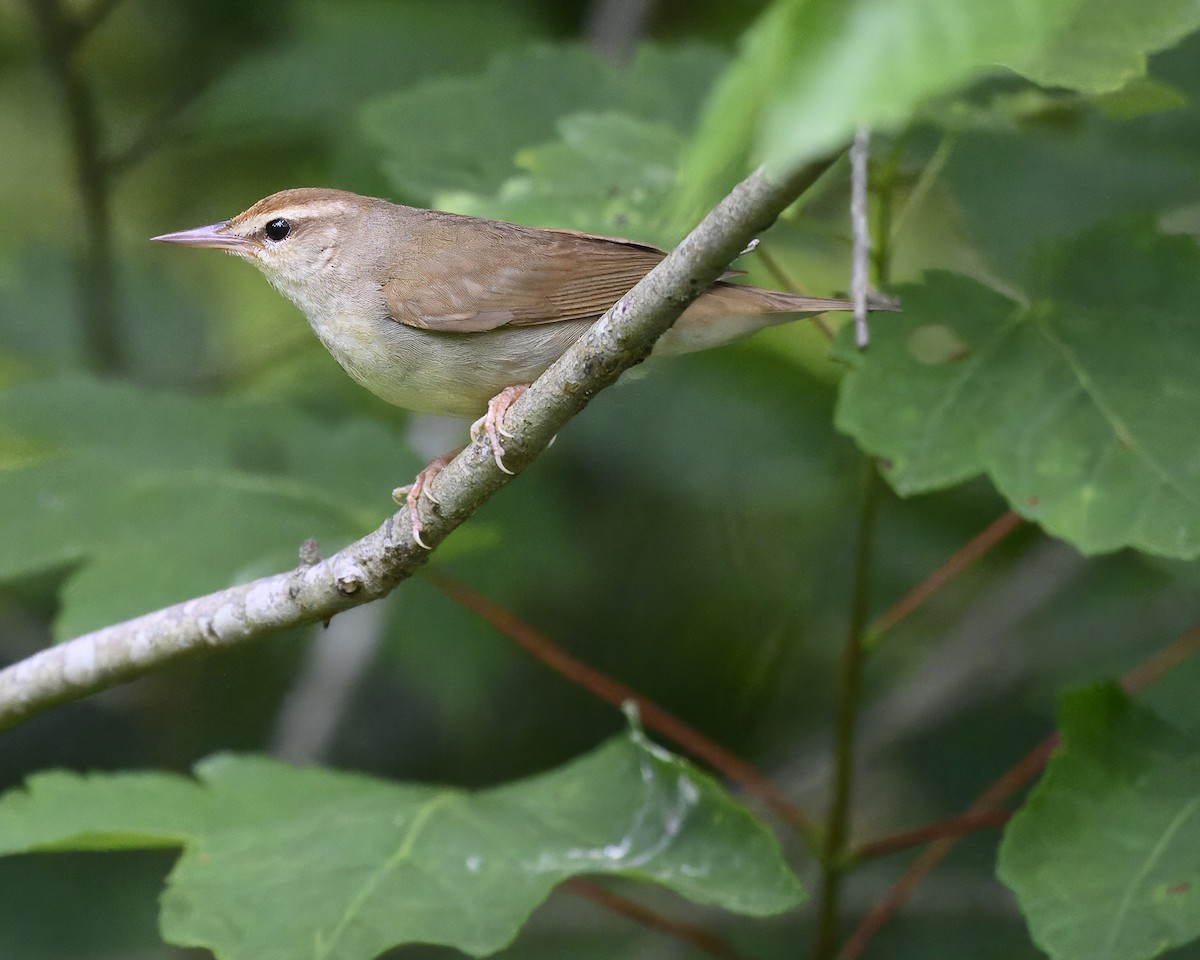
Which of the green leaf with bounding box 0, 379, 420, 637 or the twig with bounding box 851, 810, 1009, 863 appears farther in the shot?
the green leaf with bounding box 0, 379, 420, 637

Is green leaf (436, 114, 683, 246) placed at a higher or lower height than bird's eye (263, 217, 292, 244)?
higher

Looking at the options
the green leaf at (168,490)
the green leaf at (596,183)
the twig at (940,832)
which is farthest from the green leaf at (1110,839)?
the green leaf at (168,490)

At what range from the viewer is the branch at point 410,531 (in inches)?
76.9

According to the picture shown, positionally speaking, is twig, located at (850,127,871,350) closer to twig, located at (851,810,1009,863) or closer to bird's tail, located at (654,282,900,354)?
bird's tail, located at (654,282,900,354)

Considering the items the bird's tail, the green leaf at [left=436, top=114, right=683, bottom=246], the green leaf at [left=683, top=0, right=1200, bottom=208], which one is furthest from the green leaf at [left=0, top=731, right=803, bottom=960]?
the green leaf at [left=683, top=0, right=1200, bottom=208]

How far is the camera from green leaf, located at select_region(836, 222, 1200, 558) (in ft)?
8.39

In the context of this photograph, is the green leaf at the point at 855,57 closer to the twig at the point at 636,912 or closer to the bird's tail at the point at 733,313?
the bird's tail at the point at 733,313

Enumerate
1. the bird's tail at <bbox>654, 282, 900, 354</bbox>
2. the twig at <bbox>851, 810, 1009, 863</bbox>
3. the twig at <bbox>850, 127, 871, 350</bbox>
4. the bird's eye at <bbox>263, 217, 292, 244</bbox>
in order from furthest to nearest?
the bird's eye at <bbox>263, 217, 292, 244</bbox>
the bird's tail at <bbox>654, 282, 900, 354</bbox>
the twig at <bbox>851, 810, 1009, 863</bbox>
the twig at <bbox>850, 127, 871, 350</bbox>

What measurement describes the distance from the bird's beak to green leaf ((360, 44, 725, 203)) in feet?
1.71

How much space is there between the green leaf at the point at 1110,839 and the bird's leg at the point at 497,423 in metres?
1.32

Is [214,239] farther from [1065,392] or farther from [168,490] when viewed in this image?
[1065,392]

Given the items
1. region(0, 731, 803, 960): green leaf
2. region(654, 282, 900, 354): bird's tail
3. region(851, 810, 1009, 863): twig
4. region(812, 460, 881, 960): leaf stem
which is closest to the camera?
region(0, 731, 803, 960): green leaf

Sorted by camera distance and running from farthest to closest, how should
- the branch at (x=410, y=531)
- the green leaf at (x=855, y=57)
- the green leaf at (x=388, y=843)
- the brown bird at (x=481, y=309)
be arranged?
the brown bird at (x=481, y=309) < the green leaf at (x=388, y=843) < the branch at (x=410, y=531) < the green leaf at (x=855, y=57)

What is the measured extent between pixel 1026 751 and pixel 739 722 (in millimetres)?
1175
